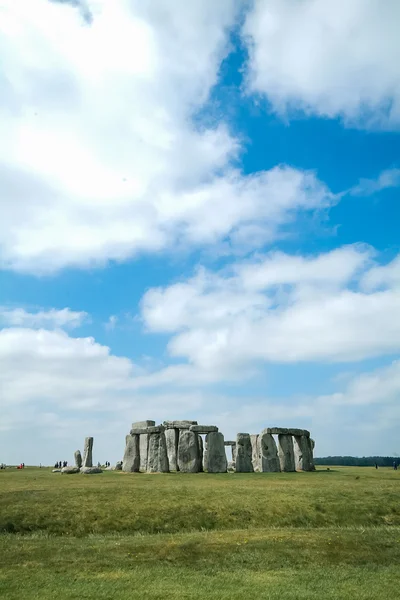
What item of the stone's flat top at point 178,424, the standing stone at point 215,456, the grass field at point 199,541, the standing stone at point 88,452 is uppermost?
the stone's flat top at point 178,424

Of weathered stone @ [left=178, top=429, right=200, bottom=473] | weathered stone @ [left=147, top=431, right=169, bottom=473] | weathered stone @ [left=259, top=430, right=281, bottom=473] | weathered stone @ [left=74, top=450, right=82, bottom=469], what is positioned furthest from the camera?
weathered stone @ [left=74, top=450, right=82, bottom=469]

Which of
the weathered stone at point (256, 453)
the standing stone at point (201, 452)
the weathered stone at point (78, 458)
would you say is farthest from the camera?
the weathered stone at point (78, 458)

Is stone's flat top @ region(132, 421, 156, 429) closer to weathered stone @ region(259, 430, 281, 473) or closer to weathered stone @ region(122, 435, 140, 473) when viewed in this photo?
weathered stone @ region(122, 435, 140, 473)

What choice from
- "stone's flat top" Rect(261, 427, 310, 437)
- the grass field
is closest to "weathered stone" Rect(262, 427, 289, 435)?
"stone's flat top" Rect(261, 427, 310, 437)

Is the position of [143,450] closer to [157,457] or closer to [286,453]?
[157,457]

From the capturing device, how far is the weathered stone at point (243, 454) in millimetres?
35625

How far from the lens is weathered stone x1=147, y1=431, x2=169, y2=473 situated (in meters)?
34.6

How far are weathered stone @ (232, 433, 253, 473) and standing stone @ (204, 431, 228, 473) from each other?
3.39ft

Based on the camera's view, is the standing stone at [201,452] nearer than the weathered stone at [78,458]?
Yes

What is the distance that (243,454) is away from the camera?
117 ft

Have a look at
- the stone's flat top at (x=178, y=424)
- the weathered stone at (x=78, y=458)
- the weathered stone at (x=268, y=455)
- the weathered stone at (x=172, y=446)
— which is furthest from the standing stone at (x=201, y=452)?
the weathered stone at (x=78, y=458)

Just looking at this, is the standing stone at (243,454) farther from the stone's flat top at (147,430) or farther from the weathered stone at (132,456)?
the weathered stone at (132,456)

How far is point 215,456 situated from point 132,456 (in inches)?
232

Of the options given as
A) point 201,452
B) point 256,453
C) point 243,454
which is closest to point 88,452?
point 201,452
